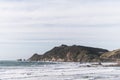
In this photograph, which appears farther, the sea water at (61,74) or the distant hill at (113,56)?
the distant hill at (113,56)

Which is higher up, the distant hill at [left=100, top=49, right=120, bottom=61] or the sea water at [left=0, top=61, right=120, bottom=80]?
the distant hill at [left=100, top=49, right=120, bottom=61]

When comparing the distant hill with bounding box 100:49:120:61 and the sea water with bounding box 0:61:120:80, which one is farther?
the distant hill with bounding box 100:49:120:61

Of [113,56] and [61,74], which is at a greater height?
[113,56]

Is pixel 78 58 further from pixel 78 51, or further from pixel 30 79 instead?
pixel 30 79

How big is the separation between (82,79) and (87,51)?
14271 cm

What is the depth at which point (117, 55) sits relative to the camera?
159500mm

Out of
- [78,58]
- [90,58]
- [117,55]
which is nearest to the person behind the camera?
[117,55]

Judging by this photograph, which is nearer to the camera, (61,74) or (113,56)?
(61,74)

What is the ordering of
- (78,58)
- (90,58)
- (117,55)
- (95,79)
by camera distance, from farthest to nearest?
(78,58), (90,58), (117,55), (95,79)

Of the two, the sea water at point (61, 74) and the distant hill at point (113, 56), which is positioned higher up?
the distant hill at point (113, 56)

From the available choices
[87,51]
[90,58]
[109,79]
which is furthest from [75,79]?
[87,51]

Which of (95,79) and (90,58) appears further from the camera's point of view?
(90,58)

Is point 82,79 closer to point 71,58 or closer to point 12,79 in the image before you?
point 12,79

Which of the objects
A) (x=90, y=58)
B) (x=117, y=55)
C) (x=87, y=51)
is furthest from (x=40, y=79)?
(x=87, y=51)
